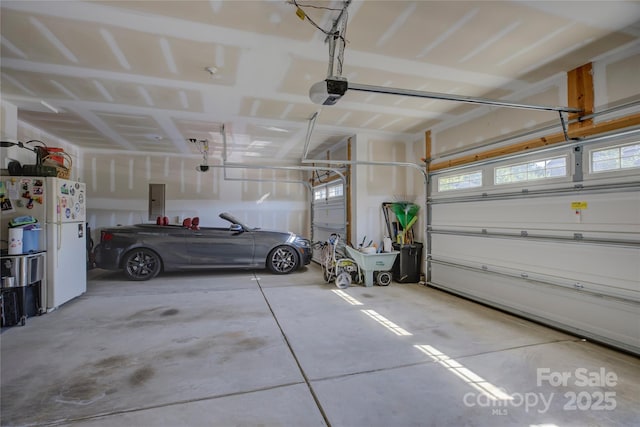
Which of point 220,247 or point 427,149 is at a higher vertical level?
point 427,149

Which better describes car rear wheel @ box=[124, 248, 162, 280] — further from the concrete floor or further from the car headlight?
the car headlight

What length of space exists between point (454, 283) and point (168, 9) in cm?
476

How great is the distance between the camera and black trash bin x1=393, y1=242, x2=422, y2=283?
522 cm

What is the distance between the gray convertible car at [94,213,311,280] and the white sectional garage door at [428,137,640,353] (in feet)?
10.5

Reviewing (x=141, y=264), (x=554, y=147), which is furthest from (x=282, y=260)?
(x=554, y=147)

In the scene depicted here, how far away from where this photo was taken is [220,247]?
18.2ft

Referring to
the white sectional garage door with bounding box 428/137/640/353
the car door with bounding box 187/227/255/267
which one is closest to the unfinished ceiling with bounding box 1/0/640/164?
the white sectional garage door with bounding box 428/137/640/353

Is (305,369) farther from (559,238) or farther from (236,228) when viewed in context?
(236,228)

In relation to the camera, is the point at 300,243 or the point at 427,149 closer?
the point at 427,149

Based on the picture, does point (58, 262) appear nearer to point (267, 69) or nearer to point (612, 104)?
point (267, 69)

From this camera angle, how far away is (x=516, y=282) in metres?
3.57

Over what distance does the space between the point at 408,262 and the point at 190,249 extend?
3.98m

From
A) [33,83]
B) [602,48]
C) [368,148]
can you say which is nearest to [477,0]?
[602,48]

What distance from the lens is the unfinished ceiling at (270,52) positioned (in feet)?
7.37
